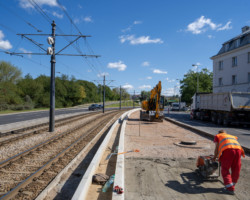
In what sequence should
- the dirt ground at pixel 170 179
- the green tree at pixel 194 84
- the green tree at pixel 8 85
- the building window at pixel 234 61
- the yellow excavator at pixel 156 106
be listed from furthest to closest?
the green tree at pixel 194 84 < the green tree at pixel 8 85 < the building window at pixel 234 61 < the yellow excavator at pixel 156 106 < the dirt ground at pixel 170 179

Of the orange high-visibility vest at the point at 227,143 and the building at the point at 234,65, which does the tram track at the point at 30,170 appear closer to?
the orange high-visibility vest at the point at 227,143

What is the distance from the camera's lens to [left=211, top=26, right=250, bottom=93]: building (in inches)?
1337

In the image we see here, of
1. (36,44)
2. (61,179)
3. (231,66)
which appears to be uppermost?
(231,66)

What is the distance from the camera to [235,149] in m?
4.79

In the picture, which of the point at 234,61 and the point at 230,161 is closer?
the point at 230,161

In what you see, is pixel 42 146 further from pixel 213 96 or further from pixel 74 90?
pixel 74 90

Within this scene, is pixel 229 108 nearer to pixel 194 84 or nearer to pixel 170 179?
pixel 170 179

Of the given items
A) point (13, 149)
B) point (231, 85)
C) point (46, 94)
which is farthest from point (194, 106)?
Answer: point (46, 94)

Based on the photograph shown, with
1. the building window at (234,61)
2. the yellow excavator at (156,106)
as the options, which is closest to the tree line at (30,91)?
the yellow excavator at (156,106)

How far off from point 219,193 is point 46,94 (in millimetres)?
64262

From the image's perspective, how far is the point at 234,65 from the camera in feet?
121

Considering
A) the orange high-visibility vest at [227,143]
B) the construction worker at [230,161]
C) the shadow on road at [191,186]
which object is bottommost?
the shadow on road at [191,186]

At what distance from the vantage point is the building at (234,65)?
33969 millimetres

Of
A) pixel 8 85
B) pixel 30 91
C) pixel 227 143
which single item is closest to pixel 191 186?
pixel 227 143
